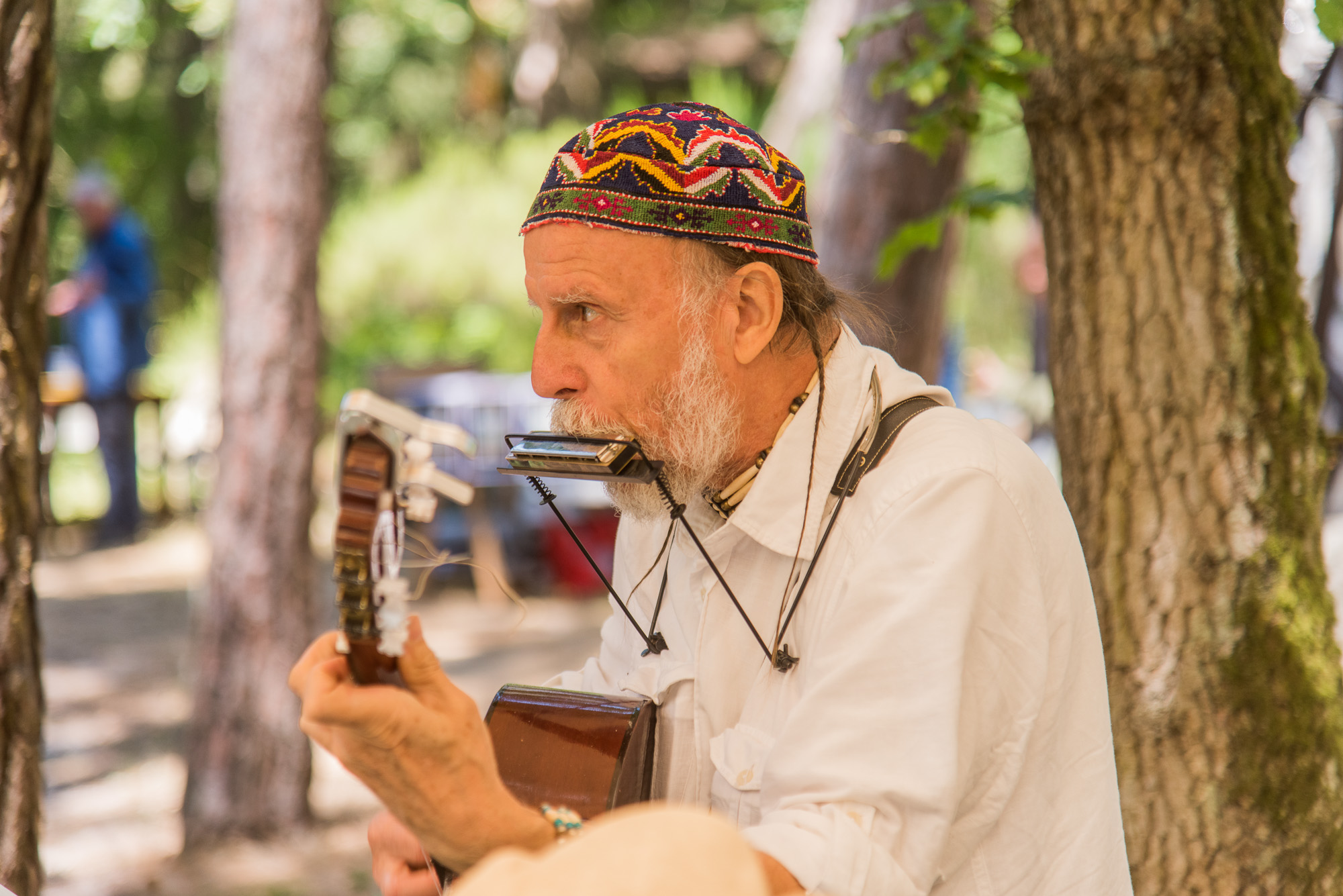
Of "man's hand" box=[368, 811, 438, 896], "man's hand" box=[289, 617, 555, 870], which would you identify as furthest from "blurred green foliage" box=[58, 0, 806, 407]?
"man's hand" box=[289, 617, 555, 870]

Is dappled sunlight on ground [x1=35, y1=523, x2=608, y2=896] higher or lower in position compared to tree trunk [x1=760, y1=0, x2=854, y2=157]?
lower

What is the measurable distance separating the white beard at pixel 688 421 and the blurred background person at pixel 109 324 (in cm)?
797

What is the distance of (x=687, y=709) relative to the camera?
1.89m

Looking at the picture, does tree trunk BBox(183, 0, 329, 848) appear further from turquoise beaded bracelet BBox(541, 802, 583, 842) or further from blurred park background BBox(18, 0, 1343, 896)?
turquoise beaded bracelet BBox(541, 802, 583, 842)

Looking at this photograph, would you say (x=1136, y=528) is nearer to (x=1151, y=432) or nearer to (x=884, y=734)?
(x=1151, y=432)

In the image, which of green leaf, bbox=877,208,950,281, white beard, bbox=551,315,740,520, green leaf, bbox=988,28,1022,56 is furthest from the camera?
green leaf, bbox=988,28,1022,56

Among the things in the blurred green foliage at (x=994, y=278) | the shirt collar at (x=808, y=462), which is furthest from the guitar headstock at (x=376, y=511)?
the blurred green foliage at (x=994, y=278)

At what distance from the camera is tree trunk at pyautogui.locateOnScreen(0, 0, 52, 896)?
7.11ft

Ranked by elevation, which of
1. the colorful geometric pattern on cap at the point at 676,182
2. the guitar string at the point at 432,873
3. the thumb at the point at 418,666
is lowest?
the guitar string at the point at 432,873

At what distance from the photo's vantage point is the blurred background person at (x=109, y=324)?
8766mm

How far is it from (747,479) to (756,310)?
10.4 inches

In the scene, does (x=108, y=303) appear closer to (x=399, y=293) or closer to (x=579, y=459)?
(x=399, y=293)

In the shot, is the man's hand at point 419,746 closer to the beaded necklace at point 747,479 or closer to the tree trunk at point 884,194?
the beaded necklace at point 747,479

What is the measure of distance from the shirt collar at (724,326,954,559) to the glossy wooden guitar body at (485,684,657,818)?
336 mm
